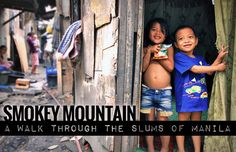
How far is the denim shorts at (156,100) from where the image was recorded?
3449 mm

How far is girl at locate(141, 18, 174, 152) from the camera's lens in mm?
3428

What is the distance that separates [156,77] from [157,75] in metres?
0.03

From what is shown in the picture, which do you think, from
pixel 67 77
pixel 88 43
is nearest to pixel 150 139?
pixel 88 43

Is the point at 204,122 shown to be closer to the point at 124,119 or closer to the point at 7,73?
the point at 124,119

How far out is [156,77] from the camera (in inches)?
137

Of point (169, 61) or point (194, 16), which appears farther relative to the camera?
point (194, 16)

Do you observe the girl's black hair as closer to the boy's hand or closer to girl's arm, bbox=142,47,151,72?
girl's arm, bbox=142,47,151,72

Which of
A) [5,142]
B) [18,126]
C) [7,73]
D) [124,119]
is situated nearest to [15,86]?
[7,73]

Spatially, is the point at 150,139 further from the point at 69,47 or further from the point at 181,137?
the point at 69,47

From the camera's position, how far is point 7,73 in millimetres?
9953

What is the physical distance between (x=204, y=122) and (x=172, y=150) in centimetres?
65

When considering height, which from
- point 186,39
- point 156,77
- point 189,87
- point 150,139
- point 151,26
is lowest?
point 150,139

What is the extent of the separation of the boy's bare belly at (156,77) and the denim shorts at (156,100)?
2.3 inches

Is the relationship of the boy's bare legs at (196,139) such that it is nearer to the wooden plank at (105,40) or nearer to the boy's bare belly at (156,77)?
the boy's bare belly at (156,77)
